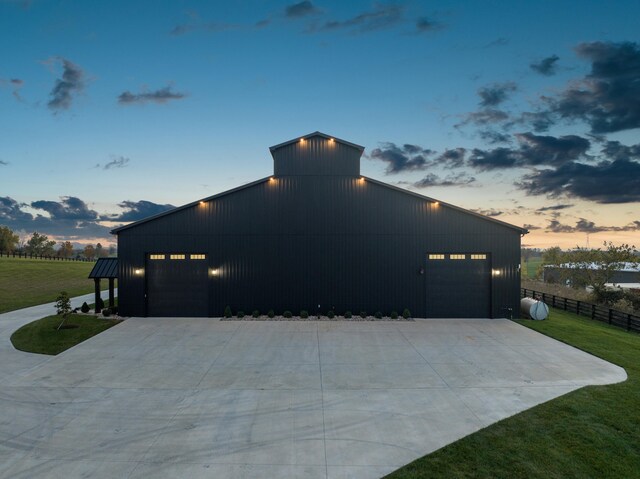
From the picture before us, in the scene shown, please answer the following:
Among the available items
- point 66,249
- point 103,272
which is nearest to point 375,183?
point 103,272

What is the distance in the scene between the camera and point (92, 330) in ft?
59.5

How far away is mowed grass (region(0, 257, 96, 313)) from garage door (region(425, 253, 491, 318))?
28.2 meters

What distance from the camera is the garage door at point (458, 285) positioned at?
2202 centimetres

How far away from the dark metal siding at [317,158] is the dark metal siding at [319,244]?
582 millimetres

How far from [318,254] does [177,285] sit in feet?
29.8

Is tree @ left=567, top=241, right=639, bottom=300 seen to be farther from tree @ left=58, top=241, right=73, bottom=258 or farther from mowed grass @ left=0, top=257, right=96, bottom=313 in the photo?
tree @ left=58, top=241, right=73, bottom=258

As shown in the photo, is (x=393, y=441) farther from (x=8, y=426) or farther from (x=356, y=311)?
(x=356, y=311)

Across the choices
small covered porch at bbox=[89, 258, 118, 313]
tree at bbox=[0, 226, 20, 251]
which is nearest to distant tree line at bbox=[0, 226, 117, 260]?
tree at bbox=[0, 226, 20, 251]

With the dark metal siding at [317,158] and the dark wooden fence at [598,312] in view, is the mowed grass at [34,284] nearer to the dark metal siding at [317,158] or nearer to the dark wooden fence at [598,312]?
the dark metal siding at [317,158]

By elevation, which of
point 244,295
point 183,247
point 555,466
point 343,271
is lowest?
point 555,466

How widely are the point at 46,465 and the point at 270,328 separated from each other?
1238 centimetres

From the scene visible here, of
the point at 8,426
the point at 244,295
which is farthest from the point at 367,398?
the point at 244,295

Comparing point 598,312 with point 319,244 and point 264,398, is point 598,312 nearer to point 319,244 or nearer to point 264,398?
point 319,244

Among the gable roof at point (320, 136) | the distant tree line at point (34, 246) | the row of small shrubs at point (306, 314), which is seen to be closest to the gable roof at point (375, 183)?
the gable roof at point (320, 136)
